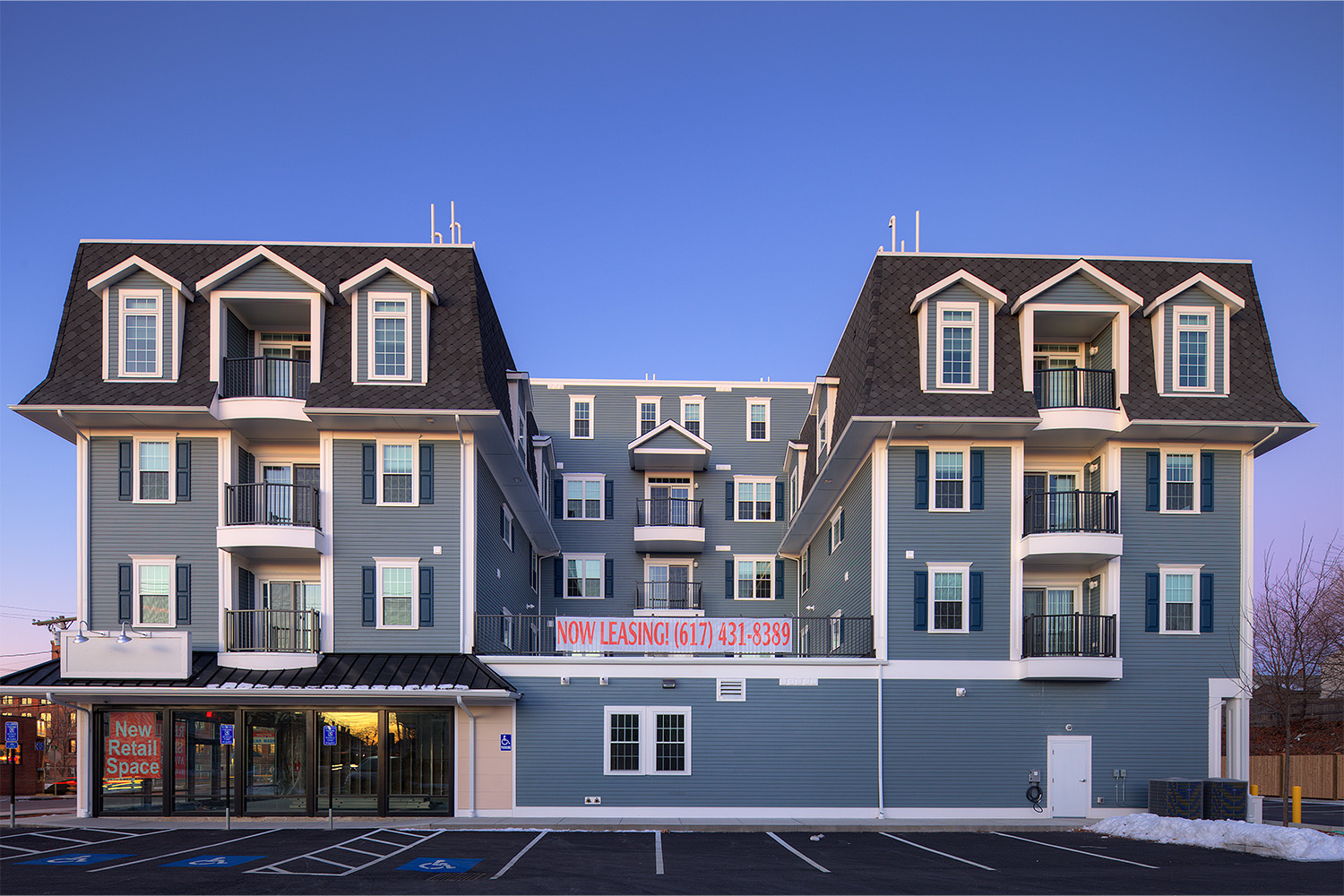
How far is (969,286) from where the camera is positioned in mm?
24922

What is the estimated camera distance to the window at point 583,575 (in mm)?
40469

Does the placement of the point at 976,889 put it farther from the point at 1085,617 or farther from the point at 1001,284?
the point at 1001,284

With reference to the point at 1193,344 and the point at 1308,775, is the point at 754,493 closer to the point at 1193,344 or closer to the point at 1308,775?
the point at 1193,344

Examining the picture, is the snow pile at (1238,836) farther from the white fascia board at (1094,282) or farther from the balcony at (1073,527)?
the white fascia board at (1094,282)

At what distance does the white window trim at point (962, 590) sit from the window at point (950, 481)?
1376 mm

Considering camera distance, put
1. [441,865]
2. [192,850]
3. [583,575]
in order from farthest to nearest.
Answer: [583,575] < [192,850] < [441,865]

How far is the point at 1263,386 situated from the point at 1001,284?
6.71m

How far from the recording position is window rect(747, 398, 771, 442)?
42.5m

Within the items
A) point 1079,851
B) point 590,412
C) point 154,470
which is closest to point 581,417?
point 590,412

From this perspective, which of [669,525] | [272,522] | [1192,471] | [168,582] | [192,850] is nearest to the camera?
[192,850]

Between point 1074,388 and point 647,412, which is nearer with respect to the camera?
point 1074,388

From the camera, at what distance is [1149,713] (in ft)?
79.8

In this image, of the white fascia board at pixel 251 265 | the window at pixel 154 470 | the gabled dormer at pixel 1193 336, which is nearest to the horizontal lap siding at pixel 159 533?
the window at pixel 154 470

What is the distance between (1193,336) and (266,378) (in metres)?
22.6
